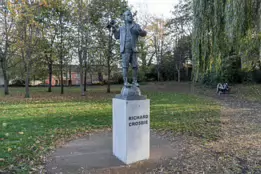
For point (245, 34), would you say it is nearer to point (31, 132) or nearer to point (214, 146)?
point (214, 146)

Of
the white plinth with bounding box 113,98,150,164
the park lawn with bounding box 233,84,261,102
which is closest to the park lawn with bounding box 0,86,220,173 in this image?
the white plinth with bounding box 113,98,150,164

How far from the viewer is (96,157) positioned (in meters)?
4.10

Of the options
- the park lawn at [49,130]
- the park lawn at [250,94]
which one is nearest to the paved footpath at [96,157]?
the park lawn at [49,130]

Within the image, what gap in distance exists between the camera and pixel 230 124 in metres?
6.86

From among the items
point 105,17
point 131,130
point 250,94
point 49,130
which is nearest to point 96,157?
point 131,130

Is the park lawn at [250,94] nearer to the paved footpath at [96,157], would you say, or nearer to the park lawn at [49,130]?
the park lawn at [49,130]

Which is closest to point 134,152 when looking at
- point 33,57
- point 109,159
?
point 109,159

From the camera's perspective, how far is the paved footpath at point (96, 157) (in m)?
3.54

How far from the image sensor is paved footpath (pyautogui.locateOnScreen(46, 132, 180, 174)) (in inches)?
140

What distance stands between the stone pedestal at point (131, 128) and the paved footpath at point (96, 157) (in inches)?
6.4

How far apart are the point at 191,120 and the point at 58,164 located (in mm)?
5137

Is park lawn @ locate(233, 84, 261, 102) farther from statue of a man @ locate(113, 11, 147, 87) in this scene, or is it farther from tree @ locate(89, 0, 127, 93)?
statue of a man @ locate(113, 11, 147, 87)

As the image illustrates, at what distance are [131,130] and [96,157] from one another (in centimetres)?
94

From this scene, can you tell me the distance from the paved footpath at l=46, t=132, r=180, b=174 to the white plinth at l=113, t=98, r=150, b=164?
0.15m
